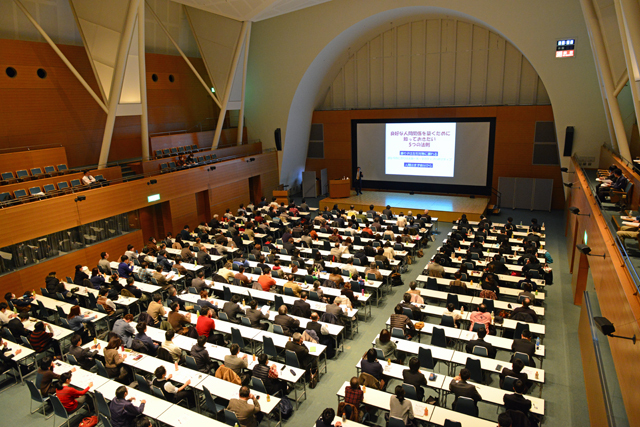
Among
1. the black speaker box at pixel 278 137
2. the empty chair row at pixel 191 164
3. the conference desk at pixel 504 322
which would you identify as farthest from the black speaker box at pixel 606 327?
the black speaker box at pixel 278 137

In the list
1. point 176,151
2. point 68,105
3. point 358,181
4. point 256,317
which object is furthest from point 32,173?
point 358,181

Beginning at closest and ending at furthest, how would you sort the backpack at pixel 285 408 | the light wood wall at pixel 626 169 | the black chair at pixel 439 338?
the backpack at pixel 285 408, the black chair at pixel 439 338, the light wood wall at pixel 626 169

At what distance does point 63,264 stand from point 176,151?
26.9 ft

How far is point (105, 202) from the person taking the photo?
615 inches

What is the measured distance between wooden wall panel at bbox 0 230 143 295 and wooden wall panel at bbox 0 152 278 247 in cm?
110

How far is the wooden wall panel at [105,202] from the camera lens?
510 inches

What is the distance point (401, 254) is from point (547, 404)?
6.67 m

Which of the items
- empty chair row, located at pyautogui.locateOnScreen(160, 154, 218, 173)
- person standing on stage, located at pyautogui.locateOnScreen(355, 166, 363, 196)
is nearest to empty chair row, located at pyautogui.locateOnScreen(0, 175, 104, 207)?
empty chair row, located at pyautogui.locateOnScreen(160, 154, 218, 173)

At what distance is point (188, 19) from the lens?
2136 cm

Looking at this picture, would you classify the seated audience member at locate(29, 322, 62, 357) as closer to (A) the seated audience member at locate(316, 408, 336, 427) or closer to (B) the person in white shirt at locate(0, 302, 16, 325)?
(B) the person in white shirt at locate(0, 302, 16, 325)

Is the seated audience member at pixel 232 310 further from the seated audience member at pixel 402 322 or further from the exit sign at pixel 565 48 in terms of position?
the exit sign at pixel 565 48

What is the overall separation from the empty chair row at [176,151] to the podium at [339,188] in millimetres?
7292

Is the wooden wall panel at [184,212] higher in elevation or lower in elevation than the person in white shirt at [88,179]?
lower

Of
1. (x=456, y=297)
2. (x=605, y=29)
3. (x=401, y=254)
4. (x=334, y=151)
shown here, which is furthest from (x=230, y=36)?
(x=456, y=297)
